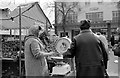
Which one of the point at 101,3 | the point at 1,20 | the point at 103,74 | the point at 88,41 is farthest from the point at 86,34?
the point at 101,3

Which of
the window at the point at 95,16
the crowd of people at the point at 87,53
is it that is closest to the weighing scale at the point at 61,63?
the crowd of people at the point at 87,53

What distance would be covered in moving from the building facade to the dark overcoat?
1121 inches

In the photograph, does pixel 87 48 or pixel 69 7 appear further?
pixel 69 7

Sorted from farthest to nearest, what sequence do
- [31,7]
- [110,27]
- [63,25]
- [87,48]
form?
[63,25] → [110,27] → [31,7] → [87,48]

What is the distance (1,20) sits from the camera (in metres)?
5.23

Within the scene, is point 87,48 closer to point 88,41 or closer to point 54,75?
point 88,41

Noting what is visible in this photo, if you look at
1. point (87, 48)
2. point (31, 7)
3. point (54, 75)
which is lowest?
point (54, 75)

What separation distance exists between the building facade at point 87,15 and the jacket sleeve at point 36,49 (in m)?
28.3

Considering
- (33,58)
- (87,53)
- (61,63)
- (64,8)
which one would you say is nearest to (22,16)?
(61,63)

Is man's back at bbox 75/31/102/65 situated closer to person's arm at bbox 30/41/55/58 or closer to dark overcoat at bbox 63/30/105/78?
dark overcoat at bbox 63/30/105/78

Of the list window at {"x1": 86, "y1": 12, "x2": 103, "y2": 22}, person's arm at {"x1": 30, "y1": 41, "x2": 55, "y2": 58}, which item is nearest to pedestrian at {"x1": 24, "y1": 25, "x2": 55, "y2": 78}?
person's arm at {"x1": 30, "y1": 41, "x2": 55, "y2": 58}

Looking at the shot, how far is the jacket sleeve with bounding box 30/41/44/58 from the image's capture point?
9.36ft

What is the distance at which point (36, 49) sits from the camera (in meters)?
2.87

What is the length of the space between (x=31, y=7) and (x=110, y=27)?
26.2 m
